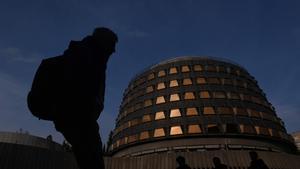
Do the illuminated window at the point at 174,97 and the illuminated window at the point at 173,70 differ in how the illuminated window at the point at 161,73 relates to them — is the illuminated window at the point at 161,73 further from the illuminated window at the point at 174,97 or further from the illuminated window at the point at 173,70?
the illuminated window at the point at 174,97

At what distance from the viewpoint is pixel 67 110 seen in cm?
280

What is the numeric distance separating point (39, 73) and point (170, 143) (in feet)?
132

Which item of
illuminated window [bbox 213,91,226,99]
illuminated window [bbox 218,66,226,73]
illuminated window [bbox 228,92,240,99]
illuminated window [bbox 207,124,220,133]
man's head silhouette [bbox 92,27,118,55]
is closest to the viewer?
man's head silhouette [bbox 92,27,118,55]

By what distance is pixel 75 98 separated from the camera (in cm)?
277

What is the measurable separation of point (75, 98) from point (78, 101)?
0.04 metres

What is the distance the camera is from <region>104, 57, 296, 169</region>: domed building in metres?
41.8

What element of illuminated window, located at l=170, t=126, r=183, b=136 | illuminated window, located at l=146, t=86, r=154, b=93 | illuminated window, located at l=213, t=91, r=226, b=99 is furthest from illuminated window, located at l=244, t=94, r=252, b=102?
illuminated window, located at l=146, t=86, r=154, b=93

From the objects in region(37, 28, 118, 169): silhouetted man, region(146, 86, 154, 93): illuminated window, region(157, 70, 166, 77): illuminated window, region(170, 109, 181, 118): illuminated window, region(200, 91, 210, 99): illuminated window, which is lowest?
region(37, 28, 118, 169): silhouetted man

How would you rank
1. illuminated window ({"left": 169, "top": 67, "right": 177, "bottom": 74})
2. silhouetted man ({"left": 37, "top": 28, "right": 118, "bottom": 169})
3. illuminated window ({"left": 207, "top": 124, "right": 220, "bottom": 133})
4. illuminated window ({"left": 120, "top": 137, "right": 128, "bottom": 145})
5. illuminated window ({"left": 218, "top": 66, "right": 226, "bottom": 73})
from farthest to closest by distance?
1. illuminated window ({"left": 218, "top": 66, "right": 226, "bottom": 73})
2. illuminated window ({"left": 169, "top": 67, "right": 177, "bottom": 74})
3. illuminated window ({"left": 120, "top": 137, "right": 128, "bottom": 145})
4. illuminated window ({"left": 207, "top": 124, "right": 220, "bottom": 133})
5. silhouetted man ({"left": 37, "top": 28, "right": 118, "bottom": 169})

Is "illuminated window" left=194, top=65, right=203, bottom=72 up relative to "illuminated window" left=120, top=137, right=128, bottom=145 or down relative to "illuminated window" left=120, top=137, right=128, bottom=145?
up

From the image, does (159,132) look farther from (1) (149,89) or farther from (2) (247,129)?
(2) (247,129)

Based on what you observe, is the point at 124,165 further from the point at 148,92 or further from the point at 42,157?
the point at 148,92

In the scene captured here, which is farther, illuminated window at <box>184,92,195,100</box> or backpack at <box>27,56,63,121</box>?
illuminated window at <box>184,92,195,100</box>

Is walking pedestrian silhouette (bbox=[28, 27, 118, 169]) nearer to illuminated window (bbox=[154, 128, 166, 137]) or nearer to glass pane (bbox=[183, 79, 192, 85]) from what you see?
illuminated window (bbox=[154, 128, 166, 137])
